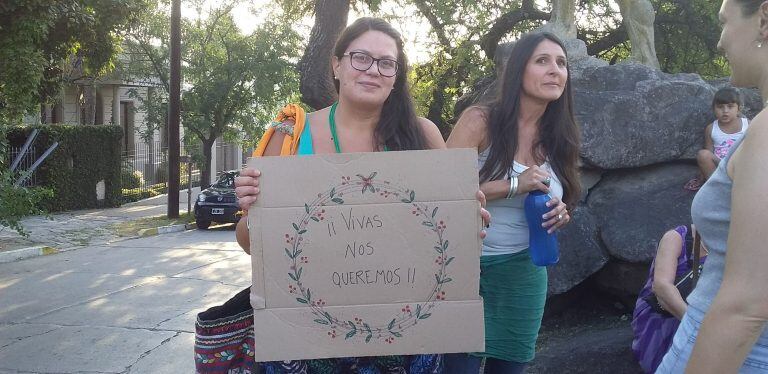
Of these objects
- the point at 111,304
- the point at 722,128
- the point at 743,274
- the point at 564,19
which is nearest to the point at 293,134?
the point at 743,274

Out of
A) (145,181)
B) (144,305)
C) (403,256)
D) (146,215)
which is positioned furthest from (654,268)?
(145,181)

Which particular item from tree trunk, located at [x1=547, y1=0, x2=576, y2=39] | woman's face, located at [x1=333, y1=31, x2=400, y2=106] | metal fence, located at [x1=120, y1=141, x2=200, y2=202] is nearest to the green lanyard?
woman's face, located at [x1=333, y1=31, x2=400, y2=106]

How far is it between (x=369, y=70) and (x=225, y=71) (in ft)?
62.2

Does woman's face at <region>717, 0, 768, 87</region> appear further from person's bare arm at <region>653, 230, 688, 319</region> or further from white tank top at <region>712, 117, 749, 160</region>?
white tank top at <region>712, 117, 749, 160</region>

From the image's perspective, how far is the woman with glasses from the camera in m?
2.40

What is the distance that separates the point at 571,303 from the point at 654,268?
8.18 ft

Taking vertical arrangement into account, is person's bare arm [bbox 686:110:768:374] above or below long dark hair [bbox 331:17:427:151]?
below

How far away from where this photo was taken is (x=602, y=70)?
608 cm

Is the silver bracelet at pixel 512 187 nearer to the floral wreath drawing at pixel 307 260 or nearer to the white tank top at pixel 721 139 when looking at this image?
the floral wreath drawing at pixel 307 260

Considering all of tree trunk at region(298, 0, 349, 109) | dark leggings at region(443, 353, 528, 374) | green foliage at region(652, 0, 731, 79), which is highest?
green foliage at region(652, 0, 731, 79)

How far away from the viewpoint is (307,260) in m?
2.18

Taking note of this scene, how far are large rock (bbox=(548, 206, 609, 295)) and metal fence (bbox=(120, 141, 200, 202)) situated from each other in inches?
713

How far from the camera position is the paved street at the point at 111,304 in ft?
19.7

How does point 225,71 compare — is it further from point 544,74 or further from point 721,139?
point 544,74
